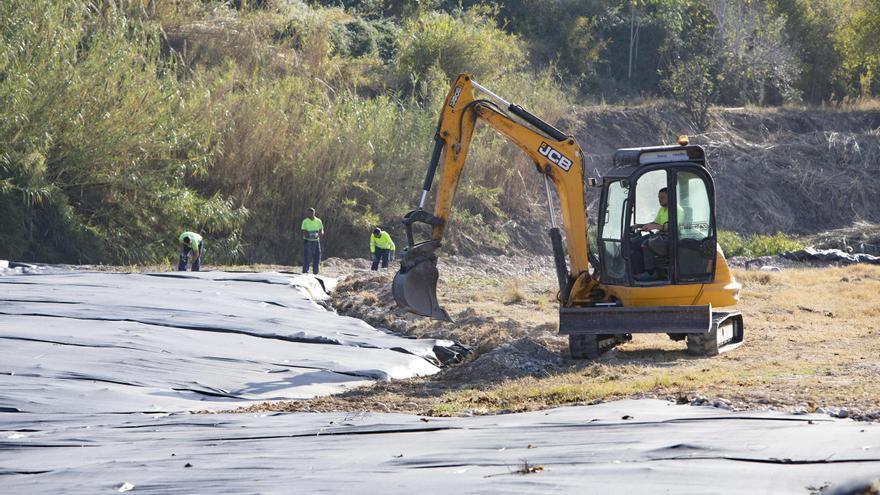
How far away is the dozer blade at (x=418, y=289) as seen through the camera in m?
11.9

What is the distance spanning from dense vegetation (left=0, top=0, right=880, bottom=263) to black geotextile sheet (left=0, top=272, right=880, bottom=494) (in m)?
11.3

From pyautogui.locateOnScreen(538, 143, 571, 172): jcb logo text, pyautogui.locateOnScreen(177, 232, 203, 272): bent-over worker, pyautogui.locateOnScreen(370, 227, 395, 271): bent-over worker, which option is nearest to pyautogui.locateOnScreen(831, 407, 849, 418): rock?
pyautogui.locateOnScreen(538, 143, 571, 172): jcb logo text

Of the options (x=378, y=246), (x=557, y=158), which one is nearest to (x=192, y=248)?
(x=378, y=246)

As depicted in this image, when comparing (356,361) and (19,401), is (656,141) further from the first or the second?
(19,401)

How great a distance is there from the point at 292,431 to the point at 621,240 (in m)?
6.13

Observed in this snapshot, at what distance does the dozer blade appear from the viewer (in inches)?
469

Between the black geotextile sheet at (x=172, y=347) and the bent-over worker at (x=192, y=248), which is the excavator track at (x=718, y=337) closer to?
the black geotextile sheet at (x=172, y=347)

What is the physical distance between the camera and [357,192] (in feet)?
93.6

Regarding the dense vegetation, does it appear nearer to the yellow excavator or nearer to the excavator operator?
the yellow excavator

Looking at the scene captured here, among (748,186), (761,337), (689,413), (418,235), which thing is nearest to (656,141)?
(748,186)

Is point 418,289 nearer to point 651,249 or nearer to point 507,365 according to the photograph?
point 507,365

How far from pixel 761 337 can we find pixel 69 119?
15213 millimetres

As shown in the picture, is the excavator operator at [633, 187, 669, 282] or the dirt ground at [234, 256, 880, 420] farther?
the excavator operator at [633, 187, 669, 282]

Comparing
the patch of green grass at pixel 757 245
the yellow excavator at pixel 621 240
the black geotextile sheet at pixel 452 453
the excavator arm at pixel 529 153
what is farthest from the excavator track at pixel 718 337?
the patch of green grass at pixel 757 245
